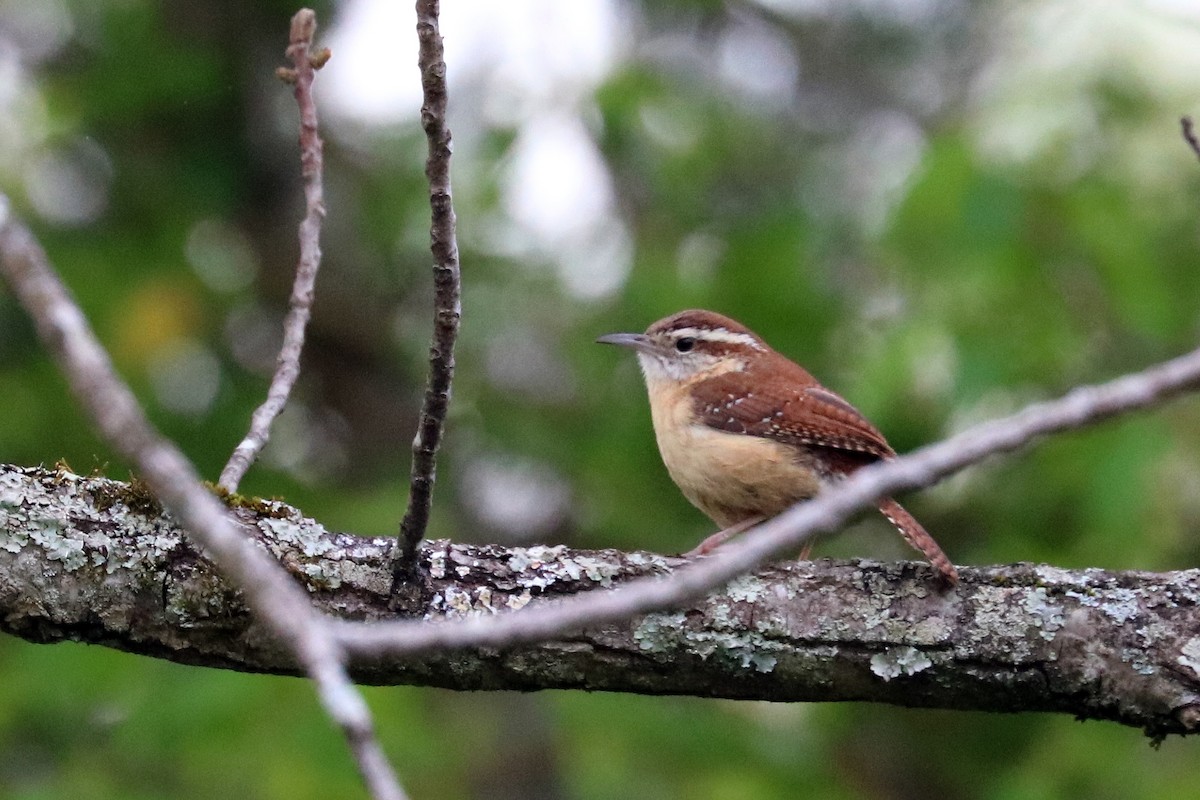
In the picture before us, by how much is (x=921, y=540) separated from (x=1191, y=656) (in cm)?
80

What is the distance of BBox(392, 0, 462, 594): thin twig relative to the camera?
281 cm

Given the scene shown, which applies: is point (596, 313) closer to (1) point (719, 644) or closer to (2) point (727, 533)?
(2) point (727, 533)

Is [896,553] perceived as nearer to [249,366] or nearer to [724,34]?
[249,366]

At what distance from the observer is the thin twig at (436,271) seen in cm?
281

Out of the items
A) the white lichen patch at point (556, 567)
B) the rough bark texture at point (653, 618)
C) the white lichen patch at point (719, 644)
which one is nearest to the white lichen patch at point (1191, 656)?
the rough bark texture at point (653, 618)

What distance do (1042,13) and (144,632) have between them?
23.0ft

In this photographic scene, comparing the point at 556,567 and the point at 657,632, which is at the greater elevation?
the point at 556,567

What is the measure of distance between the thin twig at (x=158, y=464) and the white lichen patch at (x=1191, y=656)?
7.88 feet

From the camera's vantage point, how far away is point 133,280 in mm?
7852

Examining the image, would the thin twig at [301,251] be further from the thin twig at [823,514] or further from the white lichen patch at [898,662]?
the thin twig at [823,514]

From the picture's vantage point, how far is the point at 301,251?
4133 mm

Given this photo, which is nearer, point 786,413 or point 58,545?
point 58,545

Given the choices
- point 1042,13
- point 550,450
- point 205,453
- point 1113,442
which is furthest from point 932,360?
point 205,453

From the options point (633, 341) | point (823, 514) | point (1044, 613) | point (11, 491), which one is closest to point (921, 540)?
point (1044, 613)
